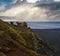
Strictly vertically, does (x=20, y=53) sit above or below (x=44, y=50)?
above

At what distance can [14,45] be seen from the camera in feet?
76.6

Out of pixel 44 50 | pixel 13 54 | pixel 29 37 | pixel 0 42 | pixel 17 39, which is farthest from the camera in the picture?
pixel 44 50

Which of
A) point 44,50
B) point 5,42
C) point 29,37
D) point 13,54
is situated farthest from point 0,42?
point 44,50

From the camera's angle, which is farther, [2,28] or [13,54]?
[2,28]

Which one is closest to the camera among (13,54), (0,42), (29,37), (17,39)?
(13,54)

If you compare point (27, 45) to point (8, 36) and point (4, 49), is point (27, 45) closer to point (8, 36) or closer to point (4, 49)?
point (8, 36)

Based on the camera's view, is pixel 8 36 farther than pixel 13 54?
Yes

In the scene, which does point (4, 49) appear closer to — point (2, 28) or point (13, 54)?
point (13, 54)

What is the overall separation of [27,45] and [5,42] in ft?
9.97

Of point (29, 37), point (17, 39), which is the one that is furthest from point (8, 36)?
point (29, 37)

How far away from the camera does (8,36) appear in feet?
80.3

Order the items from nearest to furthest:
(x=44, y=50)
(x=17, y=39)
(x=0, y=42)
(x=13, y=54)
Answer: (x=13, y=54), (x=0, y=42), (x=17, y=39), (x=44, y=50)

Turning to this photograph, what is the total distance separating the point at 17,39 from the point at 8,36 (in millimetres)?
1116

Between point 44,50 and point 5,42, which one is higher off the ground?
point 5,42
